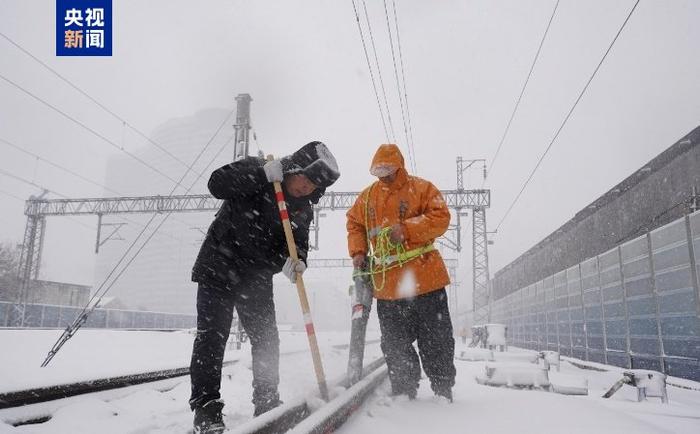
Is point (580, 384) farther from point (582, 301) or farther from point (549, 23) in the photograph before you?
point (582, 301)

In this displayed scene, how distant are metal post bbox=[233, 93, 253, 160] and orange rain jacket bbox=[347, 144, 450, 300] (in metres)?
9.81

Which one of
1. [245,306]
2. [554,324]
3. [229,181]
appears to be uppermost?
[229,181]

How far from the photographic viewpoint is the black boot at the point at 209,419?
6.91ft

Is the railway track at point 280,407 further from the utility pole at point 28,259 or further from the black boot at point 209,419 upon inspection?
the utility pole at point 28,259

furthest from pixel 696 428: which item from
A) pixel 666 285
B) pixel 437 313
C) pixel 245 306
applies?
pixel 666 285

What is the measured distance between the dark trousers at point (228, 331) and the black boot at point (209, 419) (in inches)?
1.3

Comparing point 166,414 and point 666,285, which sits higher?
point 666,285

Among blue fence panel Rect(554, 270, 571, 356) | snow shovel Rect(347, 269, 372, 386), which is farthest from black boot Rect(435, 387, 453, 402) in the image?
blue fence panel Rect(554, 270, 571, 356)

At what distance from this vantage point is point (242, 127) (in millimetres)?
13250

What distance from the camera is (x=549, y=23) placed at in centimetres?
927

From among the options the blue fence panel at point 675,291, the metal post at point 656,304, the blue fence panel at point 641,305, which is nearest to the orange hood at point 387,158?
the blue fence panel at point 675,291

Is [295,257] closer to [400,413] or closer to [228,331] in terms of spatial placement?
[228,331]

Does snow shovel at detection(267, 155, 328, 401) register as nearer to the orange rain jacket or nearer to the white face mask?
the orange rain jacket

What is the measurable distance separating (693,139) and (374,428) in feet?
33.0
